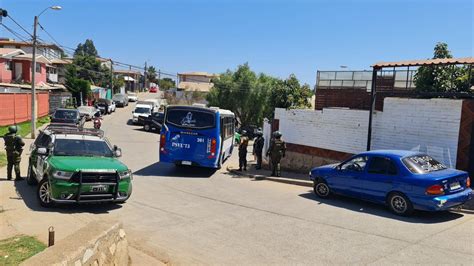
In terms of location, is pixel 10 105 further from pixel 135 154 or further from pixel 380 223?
pixel 380 223

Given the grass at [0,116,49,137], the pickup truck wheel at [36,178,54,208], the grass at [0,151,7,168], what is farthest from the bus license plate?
the grass at [0,116,49,137]

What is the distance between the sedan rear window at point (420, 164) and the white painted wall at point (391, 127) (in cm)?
274

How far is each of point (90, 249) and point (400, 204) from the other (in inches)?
307

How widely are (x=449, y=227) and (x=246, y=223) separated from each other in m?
4.30

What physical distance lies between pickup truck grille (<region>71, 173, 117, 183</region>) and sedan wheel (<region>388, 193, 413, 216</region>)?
6.54m

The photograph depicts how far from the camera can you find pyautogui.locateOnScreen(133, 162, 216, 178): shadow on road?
58.5ft

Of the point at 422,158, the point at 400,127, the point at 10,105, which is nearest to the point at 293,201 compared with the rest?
the point at 422,158

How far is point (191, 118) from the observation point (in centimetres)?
1750

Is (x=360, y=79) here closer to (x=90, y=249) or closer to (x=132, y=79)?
(x=90, y=249)

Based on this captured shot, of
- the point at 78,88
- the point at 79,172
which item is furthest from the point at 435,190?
the point at 78,88

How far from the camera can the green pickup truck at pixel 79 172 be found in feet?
33.1

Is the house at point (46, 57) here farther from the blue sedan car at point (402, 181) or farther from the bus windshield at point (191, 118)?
the blue sedan car at point (402, 181)

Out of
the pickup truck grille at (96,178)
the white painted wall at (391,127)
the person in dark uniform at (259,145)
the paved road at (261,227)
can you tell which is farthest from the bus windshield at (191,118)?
the pickup truck grille at (96,178)

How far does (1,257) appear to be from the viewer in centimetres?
667
